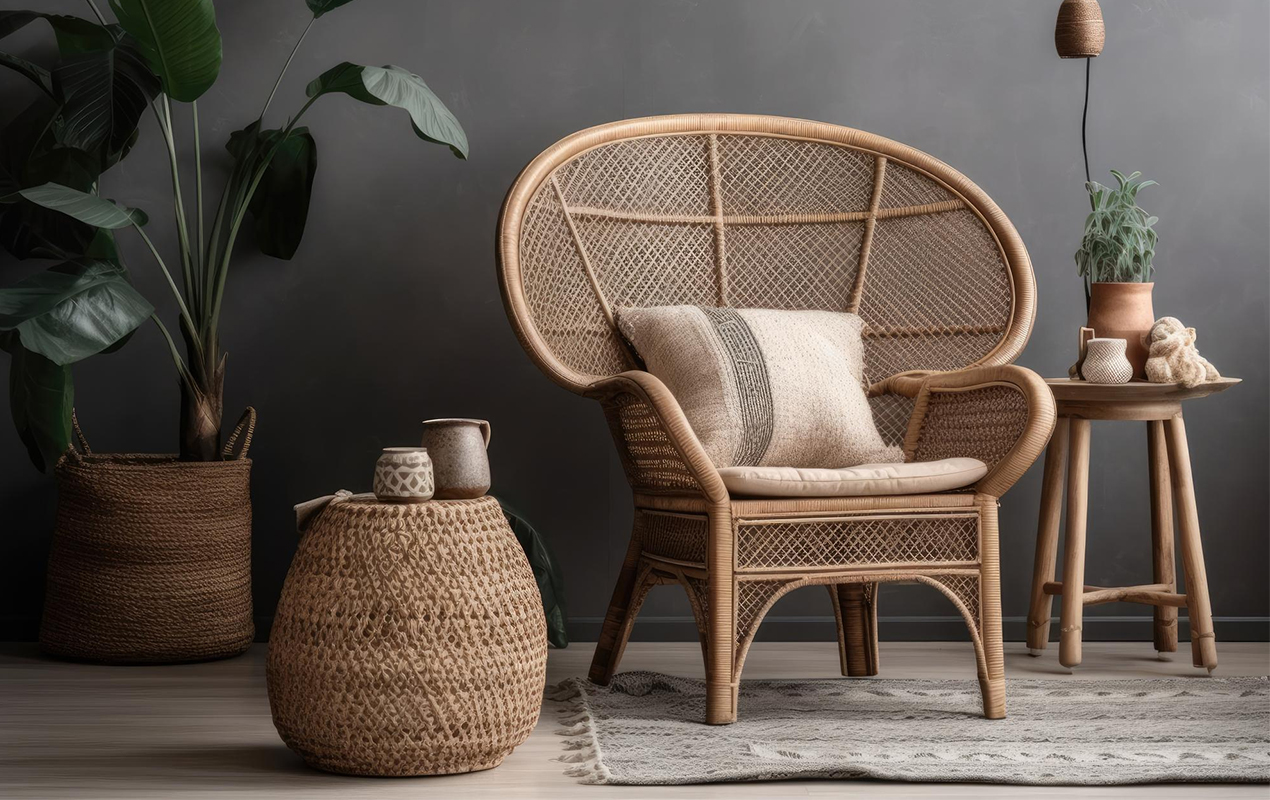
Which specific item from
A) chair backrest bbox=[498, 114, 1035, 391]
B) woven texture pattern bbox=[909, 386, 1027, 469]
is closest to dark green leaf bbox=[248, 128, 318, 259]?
chair backrest bbox=[498, 114, 1035, 391]

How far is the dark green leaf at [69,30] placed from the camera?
2.45m

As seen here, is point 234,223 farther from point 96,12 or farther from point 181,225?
point 96,12

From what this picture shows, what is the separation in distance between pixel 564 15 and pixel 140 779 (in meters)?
1.89

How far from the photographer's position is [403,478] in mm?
1677

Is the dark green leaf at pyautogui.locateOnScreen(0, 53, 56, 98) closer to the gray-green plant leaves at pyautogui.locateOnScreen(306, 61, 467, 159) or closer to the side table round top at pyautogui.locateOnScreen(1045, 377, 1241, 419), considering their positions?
the gray-green plant leaves at pyautogui.locateOnScreen(306, 61, 467, 159)

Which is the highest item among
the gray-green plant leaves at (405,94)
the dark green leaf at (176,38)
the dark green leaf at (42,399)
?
the dark green leaf at (176,38)

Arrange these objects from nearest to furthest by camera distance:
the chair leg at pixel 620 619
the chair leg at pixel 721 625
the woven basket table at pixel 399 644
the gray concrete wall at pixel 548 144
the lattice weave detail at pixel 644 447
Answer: the woven basket table at pixel 399 644 < the chair leg at pixel 721 625 < the lattice weave detail at pixel 644 447 < the chair leg at pixel 620 619 < the gray concrete wall at pixel 548 144

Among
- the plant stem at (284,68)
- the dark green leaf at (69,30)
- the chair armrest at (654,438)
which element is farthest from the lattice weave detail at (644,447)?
the dark green leaf at (69,30)

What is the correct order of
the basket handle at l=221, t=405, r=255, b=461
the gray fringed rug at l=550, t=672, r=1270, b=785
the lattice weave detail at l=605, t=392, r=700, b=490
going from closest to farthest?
the gray fringed rug at l=550, t=672, r=1270, b=785 < the lattice weave detail at l=605, t=392, r=700, b=490 < the basket handle at l=221, t=405, r=255, b=461

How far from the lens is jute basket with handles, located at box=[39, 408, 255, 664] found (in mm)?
2445

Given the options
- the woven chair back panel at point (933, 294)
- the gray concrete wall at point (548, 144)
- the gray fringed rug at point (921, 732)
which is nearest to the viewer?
the gray fringed rug at point (921, 732)

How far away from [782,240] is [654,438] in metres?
0.71

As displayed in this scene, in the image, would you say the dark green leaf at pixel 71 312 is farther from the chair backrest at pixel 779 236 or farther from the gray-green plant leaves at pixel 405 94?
the chair backrest at pixel 779 236

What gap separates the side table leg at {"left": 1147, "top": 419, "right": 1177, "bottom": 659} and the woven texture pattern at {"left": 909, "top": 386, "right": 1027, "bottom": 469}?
0.54 m
